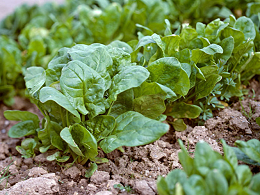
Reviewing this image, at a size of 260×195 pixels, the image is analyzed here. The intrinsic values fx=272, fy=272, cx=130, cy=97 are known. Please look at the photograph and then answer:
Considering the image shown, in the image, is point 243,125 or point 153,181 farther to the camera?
point 243,125

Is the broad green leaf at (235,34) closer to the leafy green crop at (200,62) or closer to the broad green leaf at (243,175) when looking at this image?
the leafy green crop at (200,62)

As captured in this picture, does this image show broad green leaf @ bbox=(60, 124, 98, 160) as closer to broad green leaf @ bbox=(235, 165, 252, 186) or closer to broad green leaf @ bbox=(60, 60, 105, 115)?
broad green leaf @ bbox=(60, 60, 105, 115)

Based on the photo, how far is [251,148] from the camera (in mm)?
1483

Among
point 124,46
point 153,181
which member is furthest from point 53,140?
point 124,46

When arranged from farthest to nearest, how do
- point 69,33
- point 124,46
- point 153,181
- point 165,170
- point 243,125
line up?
A: point 69,33 < point 124,46 < point 243,125 < point 165,170 < point 153,181

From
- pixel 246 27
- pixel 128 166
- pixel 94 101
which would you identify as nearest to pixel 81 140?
pixel 94 101

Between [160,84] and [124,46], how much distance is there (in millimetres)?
509

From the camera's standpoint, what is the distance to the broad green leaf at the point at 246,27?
2191mm

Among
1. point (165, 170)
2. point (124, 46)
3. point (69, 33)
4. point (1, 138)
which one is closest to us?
point (165, 170)

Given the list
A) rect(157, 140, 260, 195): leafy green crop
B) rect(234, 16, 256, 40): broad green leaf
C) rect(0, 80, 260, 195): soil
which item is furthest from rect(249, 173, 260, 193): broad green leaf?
rect(234, 16, 256, 40): broad green leaf

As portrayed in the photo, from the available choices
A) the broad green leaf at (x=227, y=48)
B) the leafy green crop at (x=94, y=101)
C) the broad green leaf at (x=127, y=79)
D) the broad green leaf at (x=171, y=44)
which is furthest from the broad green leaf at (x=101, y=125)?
the broad green leaf at (x=227, y=48)

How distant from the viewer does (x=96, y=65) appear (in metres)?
1.81

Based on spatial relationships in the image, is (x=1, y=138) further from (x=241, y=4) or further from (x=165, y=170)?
(x=241, y=4)

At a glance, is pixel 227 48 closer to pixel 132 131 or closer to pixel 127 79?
pixel 127 79
